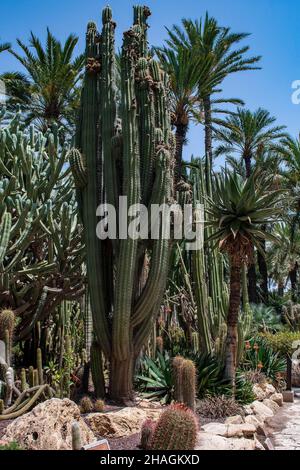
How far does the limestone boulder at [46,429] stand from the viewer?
210 inches

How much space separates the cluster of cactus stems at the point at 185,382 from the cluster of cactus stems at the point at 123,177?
116cm

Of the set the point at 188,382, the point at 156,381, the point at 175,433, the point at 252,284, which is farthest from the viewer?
the point at 252,284

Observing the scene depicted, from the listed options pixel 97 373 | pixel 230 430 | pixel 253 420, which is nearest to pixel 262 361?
pixel 253 420

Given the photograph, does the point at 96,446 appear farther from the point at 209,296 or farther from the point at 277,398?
the point at 209,296

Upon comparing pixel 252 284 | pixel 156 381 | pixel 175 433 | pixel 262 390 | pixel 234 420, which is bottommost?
pixel 262 390

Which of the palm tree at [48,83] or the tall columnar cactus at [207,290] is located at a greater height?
the palm tree at [48,83]

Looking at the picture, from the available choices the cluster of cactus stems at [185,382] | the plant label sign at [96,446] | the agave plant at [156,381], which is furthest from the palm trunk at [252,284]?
the plant label sign at [96,446]

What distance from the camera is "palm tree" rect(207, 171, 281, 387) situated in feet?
30.3

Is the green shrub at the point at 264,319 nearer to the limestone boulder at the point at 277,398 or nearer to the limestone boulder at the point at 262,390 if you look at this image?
the limestone boulder at the point at 262,390

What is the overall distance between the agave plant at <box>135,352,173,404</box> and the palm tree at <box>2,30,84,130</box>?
8.97 m

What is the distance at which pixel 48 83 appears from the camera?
1600cm

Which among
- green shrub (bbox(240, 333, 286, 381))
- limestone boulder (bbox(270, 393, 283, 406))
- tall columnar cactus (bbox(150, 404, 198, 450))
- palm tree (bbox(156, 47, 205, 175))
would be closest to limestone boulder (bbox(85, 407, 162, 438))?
tall columnar cactus (bbox(150, 404, 198, 450))

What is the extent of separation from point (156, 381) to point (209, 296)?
11.8ft

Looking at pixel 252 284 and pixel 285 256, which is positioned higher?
pixel 285 256
